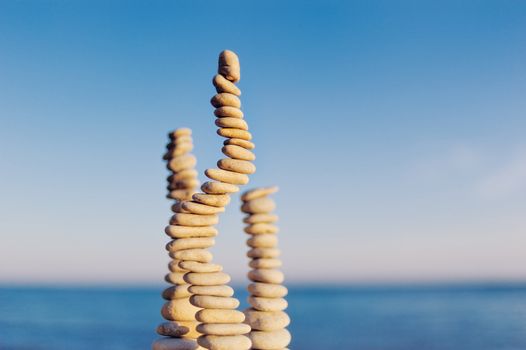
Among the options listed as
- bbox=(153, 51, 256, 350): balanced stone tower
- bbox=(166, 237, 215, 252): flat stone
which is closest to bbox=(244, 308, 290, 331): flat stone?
bbox=(153, 51, 256, 350): balanced stone tower

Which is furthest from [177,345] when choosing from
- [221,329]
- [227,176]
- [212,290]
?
[227,176]

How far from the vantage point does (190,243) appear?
6.24 m

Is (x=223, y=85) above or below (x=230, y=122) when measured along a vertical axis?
above

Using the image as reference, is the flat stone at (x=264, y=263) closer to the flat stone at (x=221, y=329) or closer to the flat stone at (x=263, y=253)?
the flat stone at (x=263, y=253)

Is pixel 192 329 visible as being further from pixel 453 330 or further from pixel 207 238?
pixel 453 330

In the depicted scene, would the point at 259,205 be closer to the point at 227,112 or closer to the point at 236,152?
the point at 236,152

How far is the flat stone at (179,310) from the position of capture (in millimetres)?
6547

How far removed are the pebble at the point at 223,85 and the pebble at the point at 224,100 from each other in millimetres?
49

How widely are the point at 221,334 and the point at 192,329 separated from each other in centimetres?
73

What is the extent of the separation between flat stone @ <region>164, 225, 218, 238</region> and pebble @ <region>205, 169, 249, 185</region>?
624mm

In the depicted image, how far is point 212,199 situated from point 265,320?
1730 mm

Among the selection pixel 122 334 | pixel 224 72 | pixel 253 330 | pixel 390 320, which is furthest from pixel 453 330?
pixel 224 72

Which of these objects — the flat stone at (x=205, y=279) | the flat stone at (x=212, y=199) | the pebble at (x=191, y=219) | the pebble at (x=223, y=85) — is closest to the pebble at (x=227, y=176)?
the flat stone at (x=212, y=199)

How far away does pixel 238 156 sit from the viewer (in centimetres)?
629
